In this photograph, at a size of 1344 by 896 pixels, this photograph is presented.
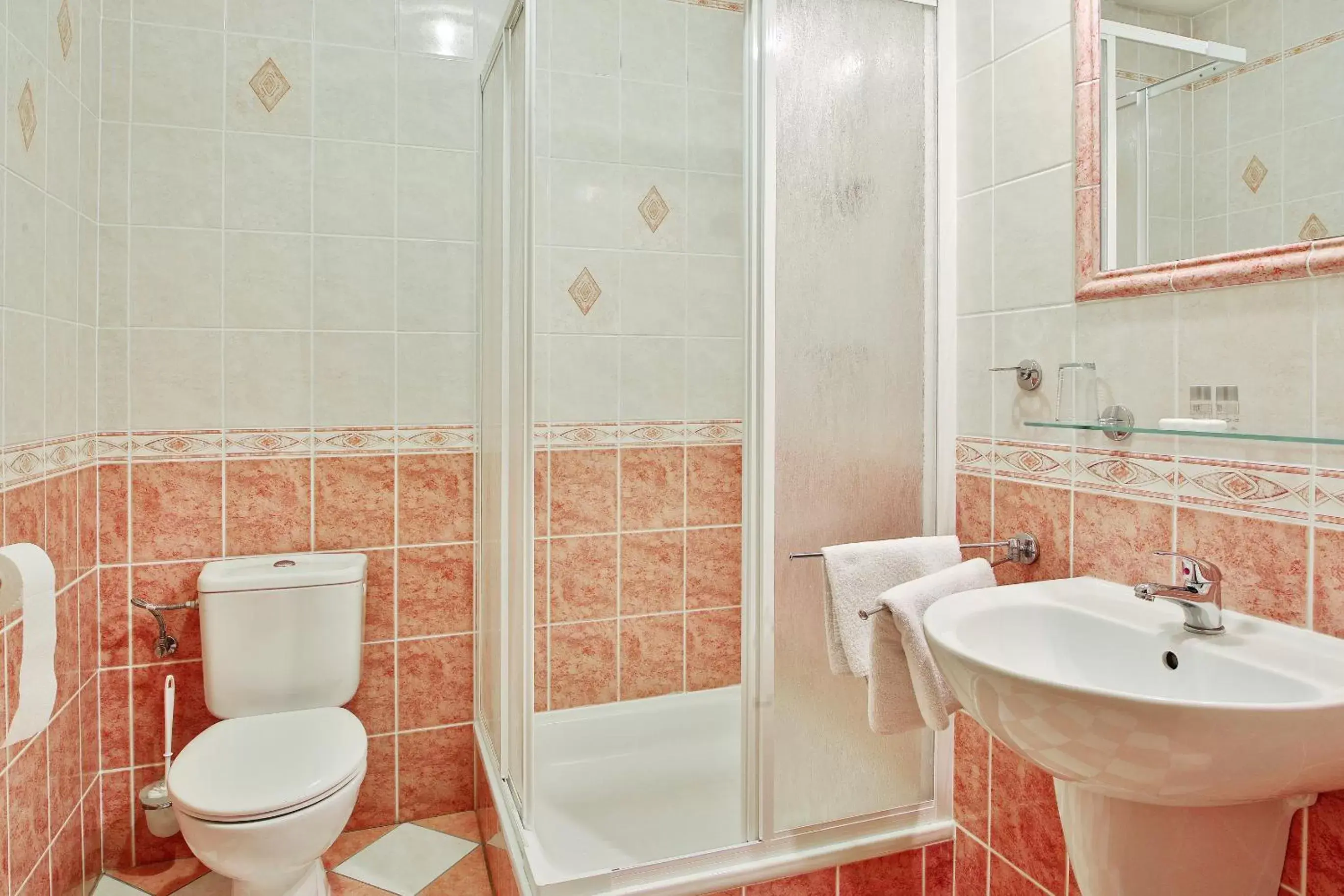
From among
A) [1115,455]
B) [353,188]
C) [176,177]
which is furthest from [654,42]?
[1115,455]

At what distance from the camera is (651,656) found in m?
2.46

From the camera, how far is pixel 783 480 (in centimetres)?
153

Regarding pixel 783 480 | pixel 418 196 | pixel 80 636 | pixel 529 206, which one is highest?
pixel 418 196

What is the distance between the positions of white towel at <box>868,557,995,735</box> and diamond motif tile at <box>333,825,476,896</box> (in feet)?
4.36

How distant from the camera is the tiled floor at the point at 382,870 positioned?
1931mm

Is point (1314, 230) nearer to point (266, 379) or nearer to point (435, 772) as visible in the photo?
point (266, 379)

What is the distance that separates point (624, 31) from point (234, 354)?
A: 4.84 ft

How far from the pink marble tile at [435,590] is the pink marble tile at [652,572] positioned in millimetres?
468

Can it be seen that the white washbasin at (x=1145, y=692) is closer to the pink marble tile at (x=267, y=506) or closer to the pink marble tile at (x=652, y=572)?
the pink marble tile at (x=652, y=572)

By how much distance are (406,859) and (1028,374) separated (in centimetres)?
195

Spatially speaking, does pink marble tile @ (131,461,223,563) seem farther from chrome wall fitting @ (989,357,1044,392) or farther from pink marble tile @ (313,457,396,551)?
chrome wall fitting @ (989,357,1044,392)

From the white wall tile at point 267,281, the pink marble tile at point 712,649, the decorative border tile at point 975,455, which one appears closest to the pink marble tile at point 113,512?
the white wall tile at point 267,281

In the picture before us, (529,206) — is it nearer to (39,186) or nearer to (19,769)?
(39,186)

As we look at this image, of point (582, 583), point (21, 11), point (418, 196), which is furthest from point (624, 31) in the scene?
point (582, 583)
